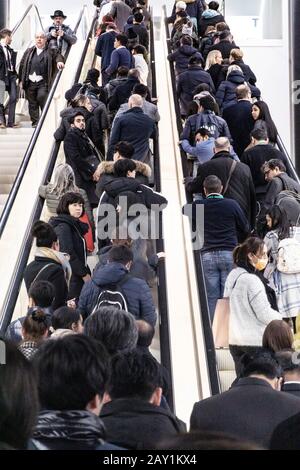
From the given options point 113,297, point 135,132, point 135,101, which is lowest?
point 113,297

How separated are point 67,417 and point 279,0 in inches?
855

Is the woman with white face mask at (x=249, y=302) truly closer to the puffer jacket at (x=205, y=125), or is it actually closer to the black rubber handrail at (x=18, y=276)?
the black rubber handrail at (x=18, y=276)

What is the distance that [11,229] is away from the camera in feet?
30.6

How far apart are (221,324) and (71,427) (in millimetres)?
4397

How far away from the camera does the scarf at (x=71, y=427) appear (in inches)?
Result: 132

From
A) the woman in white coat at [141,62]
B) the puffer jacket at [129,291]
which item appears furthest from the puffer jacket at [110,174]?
the woman in white coat at [141,62]

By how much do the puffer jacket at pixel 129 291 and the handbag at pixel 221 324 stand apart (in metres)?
0.87

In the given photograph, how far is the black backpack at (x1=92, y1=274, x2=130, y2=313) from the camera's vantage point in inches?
268

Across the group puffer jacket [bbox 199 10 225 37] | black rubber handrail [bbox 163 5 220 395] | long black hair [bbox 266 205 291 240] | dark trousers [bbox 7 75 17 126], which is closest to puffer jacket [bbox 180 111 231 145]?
long black hair [bbox 266 205 291 240]

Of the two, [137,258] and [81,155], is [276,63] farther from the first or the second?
[137,258]

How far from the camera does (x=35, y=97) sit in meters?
15.3

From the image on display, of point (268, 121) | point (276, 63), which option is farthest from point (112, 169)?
point (276, 63)

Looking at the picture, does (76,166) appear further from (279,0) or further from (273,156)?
(279,0)
